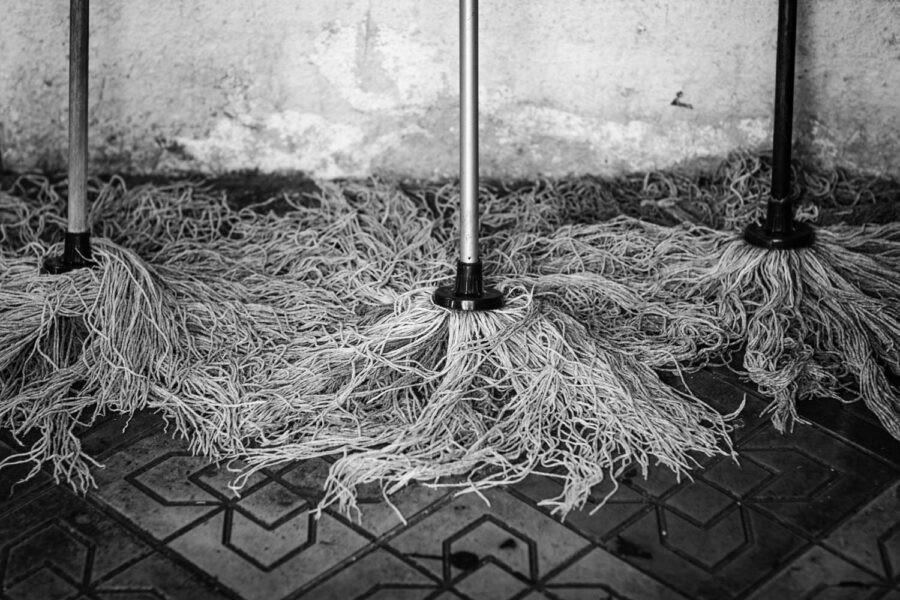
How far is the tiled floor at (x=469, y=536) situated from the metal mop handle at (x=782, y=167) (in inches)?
22.3

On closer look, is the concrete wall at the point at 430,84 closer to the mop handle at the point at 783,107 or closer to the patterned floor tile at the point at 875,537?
the mop handle at the point at 783,107

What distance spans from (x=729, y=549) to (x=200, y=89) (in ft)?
5.93

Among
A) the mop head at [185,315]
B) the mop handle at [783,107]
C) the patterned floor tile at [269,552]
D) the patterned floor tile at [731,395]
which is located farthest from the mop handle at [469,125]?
the mop handle at [783,107]

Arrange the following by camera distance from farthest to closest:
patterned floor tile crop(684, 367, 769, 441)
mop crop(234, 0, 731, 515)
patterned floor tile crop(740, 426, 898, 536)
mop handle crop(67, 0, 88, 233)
Result: mop handle crop(67, 0, 88, 233) → patterned floor tile crop(684, 367, 769, 441) → mop crop(234, 0, 731, 515) → patterned floor tile crop(740, 426, 898, 536)

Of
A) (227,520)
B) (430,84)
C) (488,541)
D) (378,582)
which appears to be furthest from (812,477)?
(430,84)

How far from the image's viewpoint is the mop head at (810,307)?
2.28 meters

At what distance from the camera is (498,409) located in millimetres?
2180

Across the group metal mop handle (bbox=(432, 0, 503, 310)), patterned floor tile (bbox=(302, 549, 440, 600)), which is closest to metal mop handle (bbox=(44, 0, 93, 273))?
metal mop handle (bbox=(432, 0, 503, 310))

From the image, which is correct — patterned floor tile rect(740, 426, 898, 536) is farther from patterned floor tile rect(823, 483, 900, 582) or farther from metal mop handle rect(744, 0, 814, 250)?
metal mop handle rect(744, 0, 814, 250)

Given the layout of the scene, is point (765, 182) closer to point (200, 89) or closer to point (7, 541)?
point (200, 89)

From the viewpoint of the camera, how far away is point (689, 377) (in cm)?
235

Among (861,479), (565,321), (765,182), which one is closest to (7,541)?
(565,321)

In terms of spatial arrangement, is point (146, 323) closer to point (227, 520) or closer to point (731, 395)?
point (227, 520)

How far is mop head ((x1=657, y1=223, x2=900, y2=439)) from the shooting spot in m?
2.28
